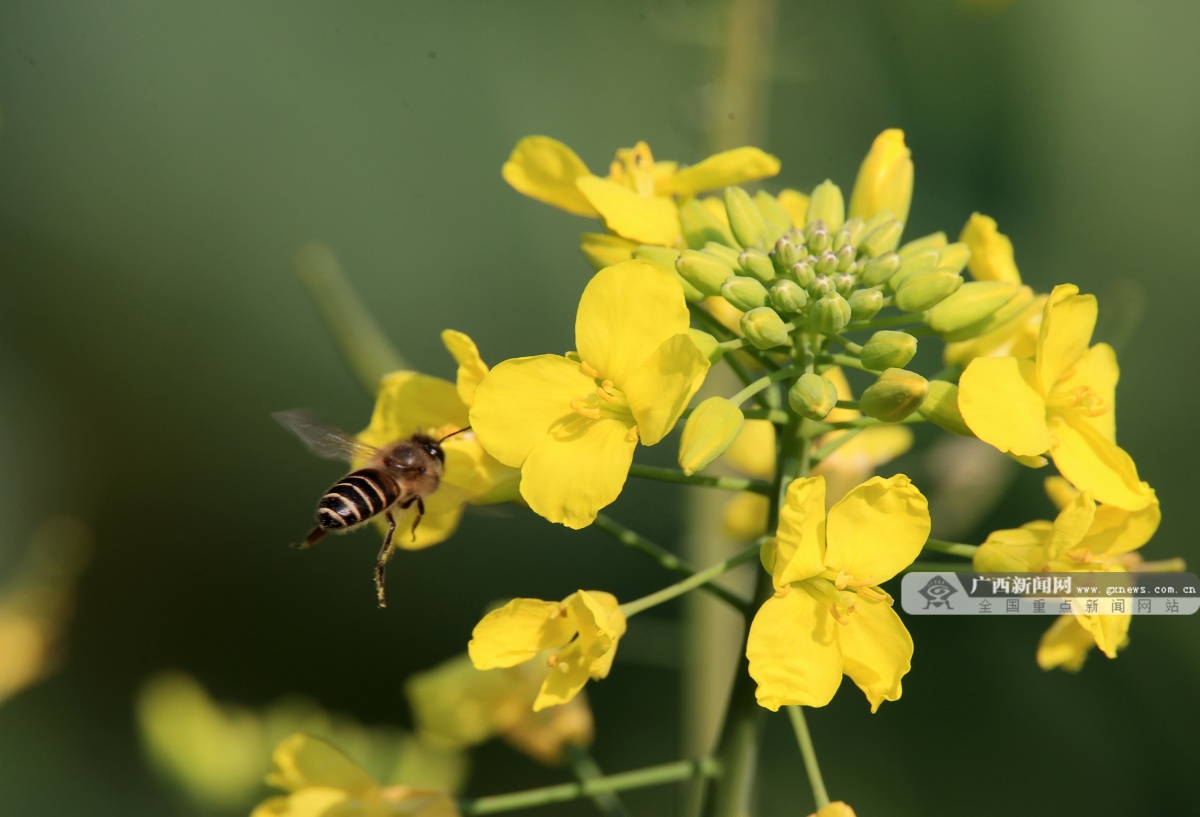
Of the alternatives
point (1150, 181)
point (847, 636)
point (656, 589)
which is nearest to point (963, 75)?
point (1150, 181)

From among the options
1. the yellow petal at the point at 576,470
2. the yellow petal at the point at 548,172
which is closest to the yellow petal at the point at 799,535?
the yellow petal at the point at 576,470

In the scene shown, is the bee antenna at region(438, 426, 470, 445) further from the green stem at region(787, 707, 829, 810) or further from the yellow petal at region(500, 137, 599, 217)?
the green stem at region(787, 707, 829, 810)

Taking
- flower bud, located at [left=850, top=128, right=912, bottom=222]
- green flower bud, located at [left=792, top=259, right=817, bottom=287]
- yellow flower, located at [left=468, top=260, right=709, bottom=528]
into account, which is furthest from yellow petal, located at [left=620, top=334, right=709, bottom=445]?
flower bud, located at [left=850, top=128, right=912, bottom=222]

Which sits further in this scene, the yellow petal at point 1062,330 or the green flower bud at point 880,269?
the green flower bud at point 880,269

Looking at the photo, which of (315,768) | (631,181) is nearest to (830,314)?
(631,181)

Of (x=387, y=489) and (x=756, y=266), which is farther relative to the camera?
(x=387, y=489)

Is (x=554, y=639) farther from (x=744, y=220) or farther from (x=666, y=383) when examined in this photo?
(x=744, y=220)

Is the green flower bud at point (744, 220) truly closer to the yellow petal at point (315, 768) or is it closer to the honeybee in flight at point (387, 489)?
the honeybee in flight at point (387, 489)
